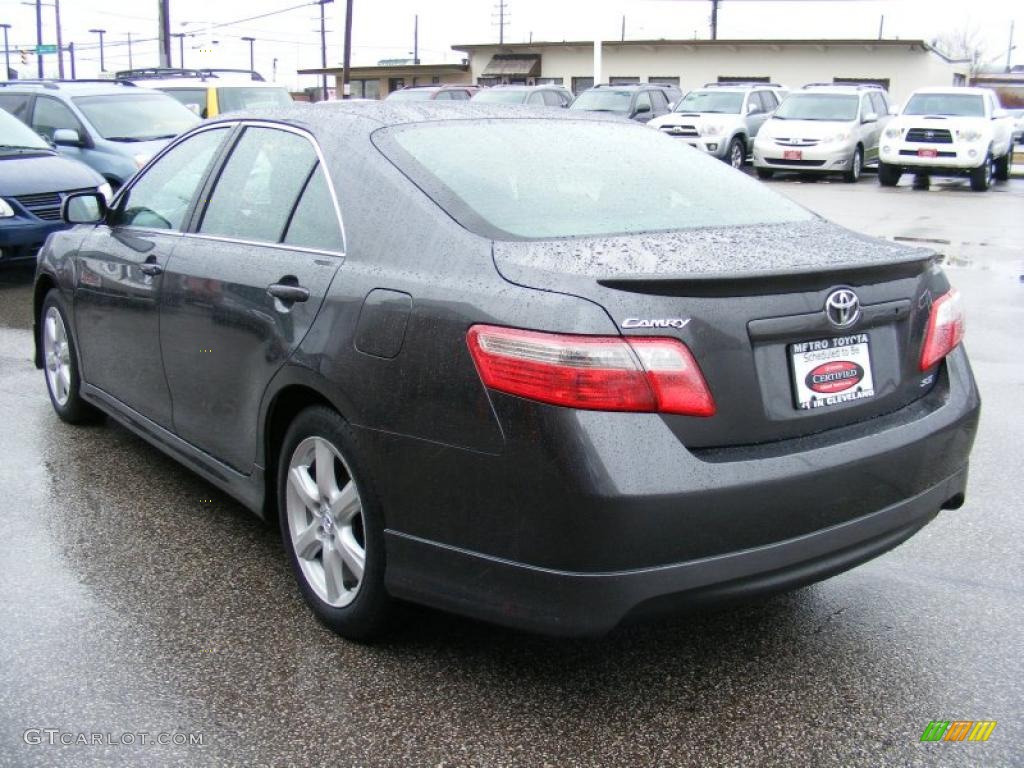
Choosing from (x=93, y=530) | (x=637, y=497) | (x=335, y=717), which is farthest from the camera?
(x=93, y=530)

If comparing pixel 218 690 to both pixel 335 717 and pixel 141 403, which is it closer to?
pixel 335 717

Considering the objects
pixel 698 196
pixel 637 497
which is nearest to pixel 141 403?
pixel 698 196

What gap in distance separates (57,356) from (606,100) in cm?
2155

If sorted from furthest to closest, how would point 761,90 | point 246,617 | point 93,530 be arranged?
point 761,90 < point 93,530 < point 246,617

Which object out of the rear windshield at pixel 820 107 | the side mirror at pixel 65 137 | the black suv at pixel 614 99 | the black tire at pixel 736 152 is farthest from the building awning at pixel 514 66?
the side mirror at pixel 65 137

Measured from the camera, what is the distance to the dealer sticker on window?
285cm

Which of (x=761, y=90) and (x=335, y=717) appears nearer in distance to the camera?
(x=335, y=717)

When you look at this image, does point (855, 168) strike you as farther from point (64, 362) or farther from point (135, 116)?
point (64, 362)

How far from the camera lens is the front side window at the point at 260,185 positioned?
3768mm

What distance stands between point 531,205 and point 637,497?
110cm

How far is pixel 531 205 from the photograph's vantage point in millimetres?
3316

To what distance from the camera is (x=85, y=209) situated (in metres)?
5.19

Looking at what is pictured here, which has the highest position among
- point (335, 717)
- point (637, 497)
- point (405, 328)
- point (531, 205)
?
Result: point (531, 205)

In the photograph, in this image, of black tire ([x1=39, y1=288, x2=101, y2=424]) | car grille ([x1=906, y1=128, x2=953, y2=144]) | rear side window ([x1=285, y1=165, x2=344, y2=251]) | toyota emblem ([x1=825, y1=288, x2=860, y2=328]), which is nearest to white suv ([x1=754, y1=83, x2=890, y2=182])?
car grille ([x1=906, y1=128, x2=953, y2=144])
